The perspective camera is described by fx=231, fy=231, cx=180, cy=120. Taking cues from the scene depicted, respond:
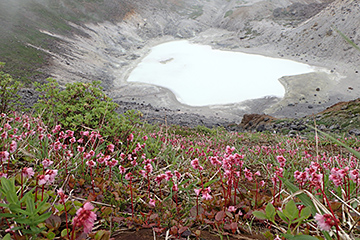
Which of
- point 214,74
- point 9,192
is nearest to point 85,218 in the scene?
point 9,192

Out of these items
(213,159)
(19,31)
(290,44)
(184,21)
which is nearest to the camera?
(213,159)

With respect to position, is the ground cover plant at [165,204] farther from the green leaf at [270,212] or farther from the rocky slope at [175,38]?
the rocky slope at [175,38]

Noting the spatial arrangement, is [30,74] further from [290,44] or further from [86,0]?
[290,44]

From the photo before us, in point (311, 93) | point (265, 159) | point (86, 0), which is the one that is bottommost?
point (311, 93)

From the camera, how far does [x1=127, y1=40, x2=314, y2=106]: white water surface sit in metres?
25.0

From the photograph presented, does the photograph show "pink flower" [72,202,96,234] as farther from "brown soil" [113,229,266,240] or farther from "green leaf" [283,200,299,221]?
"green leaf" [283,200,299,221]

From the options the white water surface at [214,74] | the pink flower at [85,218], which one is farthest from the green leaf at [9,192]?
the white water surface at [214,74]

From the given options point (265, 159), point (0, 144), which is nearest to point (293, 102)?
point (265, 159)

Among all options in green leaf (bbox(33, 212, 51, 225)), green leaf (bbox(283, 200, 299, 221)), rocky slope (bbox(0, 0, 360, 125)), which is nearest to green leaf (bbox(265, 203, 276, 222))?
green leaf (bbox(283, 200, 299, 221))

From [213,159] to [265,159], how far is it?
2367 mm

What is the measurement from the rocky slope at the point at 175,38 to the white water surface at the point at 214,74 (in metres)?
1.67

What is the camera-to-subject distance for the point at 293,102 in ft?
68.2

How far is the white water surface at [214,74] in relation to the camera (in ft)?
82.1

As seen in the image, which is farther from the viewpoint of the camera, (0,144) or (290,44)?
(290,44)
